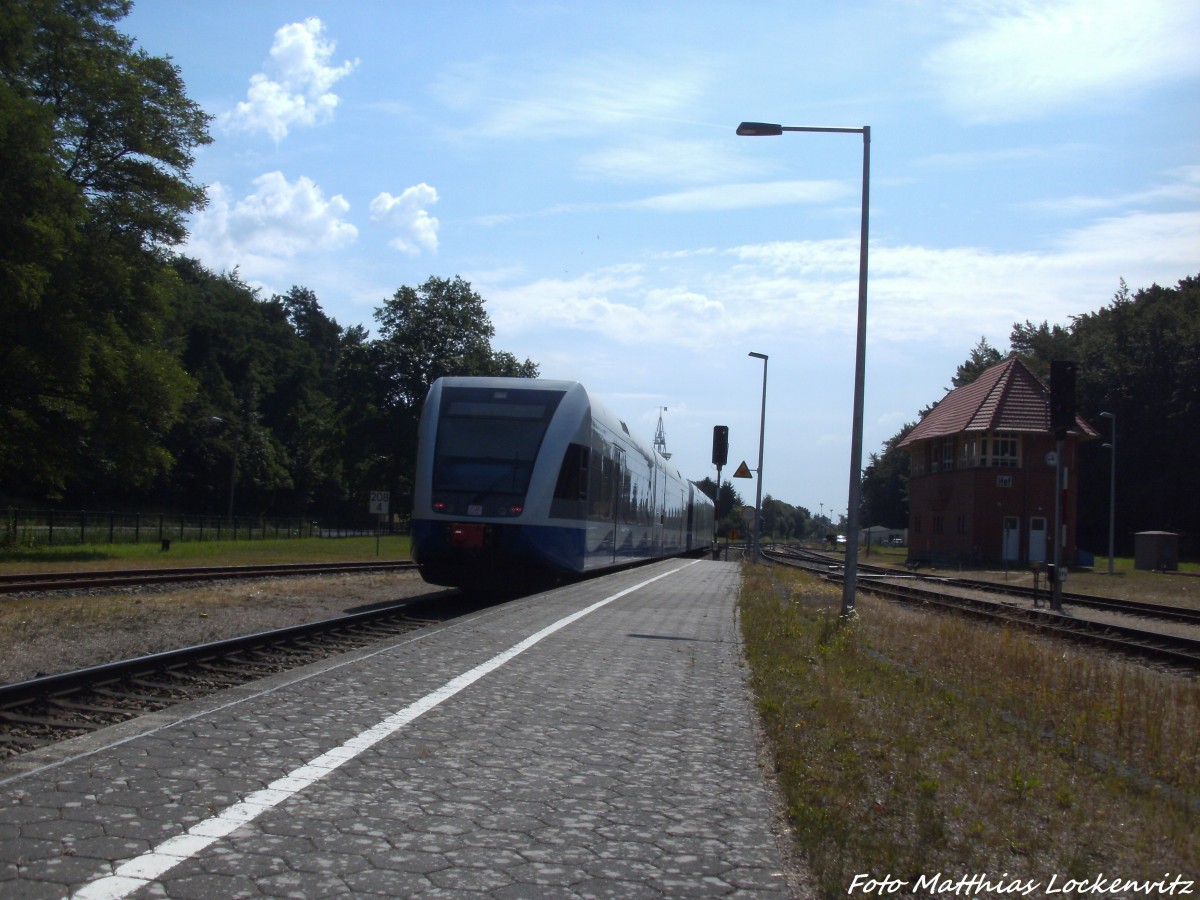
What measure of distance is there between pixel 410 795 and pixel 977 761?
342cm

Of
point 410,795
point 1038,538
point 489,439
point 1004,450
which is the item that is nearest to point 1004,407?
point 1004,450

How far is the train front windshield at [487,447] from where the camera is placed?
58.4 feet

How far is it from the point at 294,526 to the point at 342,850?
6293 cm

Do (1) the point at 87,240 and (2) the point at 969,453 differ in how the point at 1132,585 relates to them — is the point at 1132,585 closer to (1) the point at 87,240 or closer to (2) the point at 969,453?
(2) the point at 969,453

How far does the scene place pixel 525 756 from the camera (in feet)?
21.2

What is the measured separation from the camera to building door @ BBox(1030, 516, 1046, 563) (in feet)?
186

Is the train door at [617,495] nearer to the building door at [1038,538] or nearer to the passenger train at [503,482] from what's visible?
the passenger train at [503,482]

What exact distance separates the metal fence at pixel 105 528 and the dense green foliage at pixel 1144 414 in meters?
52.5

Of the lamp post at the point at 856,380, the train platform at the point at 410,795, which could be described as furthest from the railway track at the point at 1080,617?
the train platform at the point at 410,795

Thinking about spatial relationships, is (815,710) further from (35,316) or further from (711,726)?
(35,316)

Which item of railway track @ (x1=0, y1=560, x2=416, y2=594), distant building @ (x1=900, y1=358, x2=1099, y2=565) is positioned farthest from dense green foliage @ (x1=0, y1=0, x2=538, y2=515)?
distant building @ (x1=900, y1=358, x2=1099, y2=565)

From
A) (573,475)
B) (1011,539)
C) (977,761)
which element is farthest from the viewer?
(1011,539)

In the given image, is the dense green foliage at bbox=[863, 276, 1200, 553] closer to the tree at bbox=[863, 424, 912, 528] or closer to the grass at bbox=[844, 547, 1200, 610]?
the grass at bbox=[844, 547, 1200, 610]

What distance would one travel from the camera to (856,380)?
16.8m
